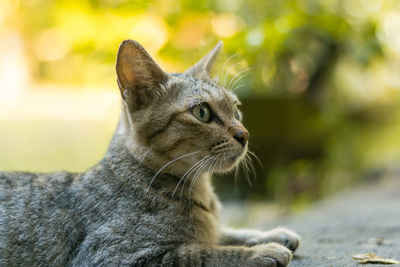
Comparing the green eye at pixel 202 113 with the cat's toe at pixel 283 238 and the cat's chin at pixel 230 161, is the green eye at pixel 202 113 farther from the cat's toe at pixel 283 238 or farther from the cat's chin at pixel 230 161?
the cat's toe at pixel 283 238

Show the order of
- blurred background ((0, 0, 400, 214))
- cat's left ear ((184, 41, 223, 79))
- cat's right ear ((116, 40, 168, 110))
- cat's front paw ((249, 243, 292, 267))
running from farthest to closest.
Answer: blurred background ((0, 0, 400, 214)) → cat's left ear ((184, 41, 223, 79)) → cat's right ear ((116, 40, 168, 110)) → cat's front paw ((249, 243, 292, 267))

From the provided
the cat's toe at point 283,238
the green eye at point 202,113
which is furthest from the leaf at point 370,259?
the green eye at point 202,113

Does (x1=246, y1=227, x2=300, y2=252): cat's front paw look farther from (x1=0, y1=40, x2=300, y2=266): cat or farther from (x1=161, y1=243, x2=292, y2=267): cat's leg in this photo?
(x1=161, y1=243, x2=292, y2=267): cat's leg

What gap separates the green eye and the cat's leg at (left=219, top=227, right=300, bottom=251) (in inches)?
36.6

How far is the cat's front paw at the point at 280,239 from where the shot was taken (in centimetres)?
301

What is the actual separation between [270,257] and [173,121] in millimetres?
1083

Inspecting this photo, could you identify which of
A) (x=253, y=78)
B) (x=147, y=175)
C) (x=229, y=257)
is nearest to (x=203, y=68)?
(x=147, y=175)

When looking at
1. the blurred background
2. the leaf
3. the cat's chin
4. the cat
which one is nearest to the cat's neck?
the cat

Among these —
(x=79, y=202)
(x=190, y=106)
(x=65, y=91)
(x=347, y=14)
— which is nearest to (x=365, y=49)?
(x=347, y=14)

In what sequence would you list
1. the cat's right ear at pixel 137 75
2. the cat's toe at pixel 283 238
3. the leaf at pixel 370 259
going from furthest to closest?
1. the cat's toe at pixel 283 238
2. the cat's right ear at pixel 137 75
3. the leaf at pixel 370 259

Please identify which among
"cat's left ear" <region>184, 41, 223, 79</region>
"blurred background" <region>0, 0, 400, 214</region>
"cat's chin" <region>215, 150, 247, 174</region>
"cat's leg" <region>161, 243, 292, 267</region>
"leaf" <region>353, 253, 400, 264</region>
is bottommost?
"cat's leg" <region>161, 243, 292, 267</region>

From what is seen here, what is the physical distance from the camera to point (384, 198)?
564cm

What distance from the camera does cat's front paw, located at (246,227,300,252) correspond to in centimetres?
301

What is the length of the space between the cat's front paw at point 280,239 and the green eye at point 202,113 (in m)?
0.98
